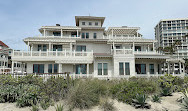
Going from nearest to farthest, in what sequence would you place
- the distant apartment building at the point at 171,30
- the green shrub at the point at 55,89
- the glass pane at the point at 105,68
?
the green shrub at the point at 55,89 < the glass pane at the point at 105,68 < the distant apartment building at the point at 171,30

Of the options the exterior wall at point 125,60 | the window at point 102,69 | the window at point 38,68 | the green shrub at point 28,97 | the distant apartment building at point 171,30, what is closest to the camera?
the green shrub at point 28,97

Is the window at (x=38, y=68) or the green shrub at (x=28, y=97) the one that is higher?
the window at (x=38, y=68)

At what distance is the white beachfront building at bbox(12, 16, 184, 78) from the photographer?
813 inches

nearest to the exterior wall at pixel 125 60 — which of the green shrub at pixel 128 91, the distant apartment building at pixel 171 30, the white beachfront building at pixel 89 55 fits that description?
the white beachfront building at pixel 89 55

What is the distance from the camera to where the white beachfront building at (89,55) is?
20661mm

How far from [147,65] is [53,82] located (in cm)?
1858

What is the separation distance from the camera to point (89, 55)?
874 inches

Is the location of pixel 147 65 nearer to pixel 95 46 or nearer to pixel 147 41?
pixel 147 41

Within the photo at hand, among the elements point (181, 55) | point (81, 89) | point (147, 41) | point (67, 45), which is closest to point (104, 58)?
point (67, 45)

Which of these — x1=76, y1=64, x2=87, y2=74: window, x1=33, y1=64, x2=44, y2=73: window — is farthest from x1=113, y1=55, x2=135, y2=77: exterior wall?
x1=33, y1=64, x2=44, y2=73: window

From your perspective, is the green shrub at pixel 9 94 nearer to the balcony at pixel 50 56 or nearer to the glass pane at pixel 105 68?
the balcony at pixel 50 56

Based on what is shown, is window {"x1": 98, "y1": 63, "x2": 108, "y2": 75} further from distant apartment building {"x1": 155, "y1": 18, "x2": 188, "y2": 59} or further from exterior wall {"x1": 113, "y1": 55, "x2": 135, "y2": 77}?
distant apartment building {"x1": 155, "y1": 18, "x2": 188, "y2": 59}

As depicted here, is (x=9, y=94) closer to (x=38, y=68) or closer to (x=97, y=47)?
(x=38, y=68)

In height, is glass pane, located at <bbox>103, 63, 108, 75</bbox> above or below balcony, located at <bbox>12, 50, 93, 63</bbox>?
below
